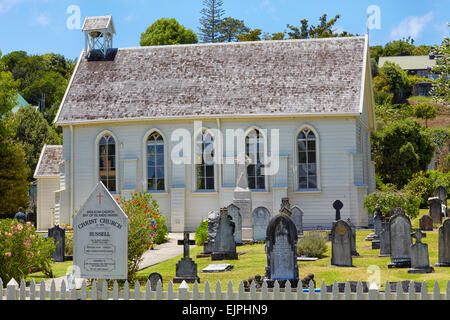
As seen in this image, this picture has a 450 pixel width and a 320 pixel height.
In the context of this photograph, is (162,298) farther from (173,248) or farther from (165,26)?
(165,26)

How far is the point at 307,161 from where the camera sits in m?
33.1

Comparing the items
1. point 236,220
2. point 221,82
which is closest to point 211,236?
point 236,220

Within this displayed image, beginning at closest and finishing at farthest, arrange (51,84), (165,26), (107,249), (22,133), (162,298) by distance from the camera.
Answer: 1. (162,298)
2. (107,249)
3. (22,133)
4. (165,26)
5. (51,84)

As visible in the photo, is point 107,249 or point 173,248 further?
point 173,248

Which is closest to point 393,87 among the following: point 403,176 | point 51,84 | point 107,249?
point 51,84

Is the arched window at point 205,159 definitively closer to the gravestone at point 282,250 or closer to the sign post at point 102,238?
the gravestone at point 282,250

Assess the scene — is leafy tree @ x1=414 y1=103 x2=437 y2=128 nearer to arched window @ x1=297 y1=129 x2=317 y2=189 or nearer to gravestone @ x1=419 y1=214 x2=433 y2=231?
arched window @ x1=297 y1=129 x2=317 y2=189

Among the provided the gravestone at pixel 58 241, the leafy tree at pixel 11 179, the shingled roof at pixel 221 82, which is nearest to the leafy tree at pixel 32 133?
the leafy tree at pixel 11 179

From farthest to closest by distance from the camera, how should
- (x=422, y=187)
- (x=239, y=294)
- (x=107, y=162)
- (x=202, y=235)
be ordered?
(x=422, y=187) → (x=107, y=162) → (x=202, y=235) → (x=239, y=294)

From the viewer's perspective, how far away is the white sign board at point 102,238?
12.9 metres

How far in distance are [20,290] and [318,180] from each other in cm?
2232

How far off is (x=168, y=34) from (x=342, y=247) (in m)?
63.3

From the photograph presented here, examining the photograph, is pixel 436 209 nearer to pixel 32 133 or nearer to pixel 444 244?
pixel 444 244

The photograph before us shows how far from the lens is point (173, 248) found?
86.9 ft
